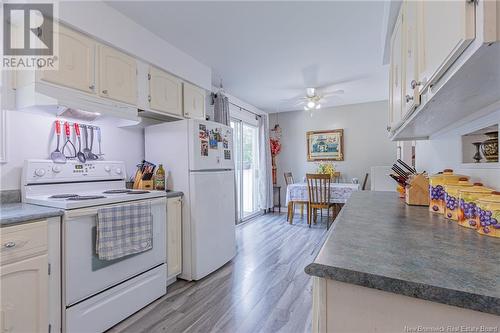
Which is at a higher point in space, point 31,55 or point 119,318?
point 31,55

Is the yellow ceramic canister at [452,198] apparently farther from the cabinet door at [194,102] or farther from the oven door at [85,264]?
the cabinet door at [194,102]

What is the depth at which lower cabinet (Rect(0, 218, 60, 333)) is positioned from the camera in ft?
3.93

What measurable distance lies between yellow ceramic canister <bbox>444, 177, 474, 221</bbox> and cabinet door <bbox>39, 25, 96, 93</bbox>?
2.30m

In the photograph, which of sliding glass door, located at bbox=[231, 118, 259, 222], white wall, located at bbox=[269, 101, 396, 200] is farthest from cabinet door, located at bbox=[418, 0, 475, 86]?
white wall, located at bbox=[269, 101, 396, 200]

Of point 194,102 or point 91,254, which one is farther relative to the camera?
point 194,102

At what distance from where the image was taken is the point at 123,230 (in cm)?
171

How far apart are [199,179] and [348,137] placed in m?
3.88

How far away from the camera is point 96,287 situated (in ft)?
A: 5.16

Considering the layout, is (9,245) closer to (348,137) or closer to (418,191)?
(418,191)

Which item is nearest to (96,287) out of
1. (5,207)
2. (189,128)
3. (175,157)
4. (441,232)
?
(5,207)

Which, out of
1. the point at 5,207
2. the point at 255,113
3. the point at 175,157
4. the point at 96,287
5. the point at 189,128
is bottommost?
the point at 96,287

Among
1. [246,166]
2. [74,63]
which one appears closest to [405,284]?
[74,63]

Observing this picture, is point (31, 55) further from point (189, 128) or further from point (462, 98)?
point (462, 98)

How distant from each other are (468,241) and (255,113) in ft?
15.7
